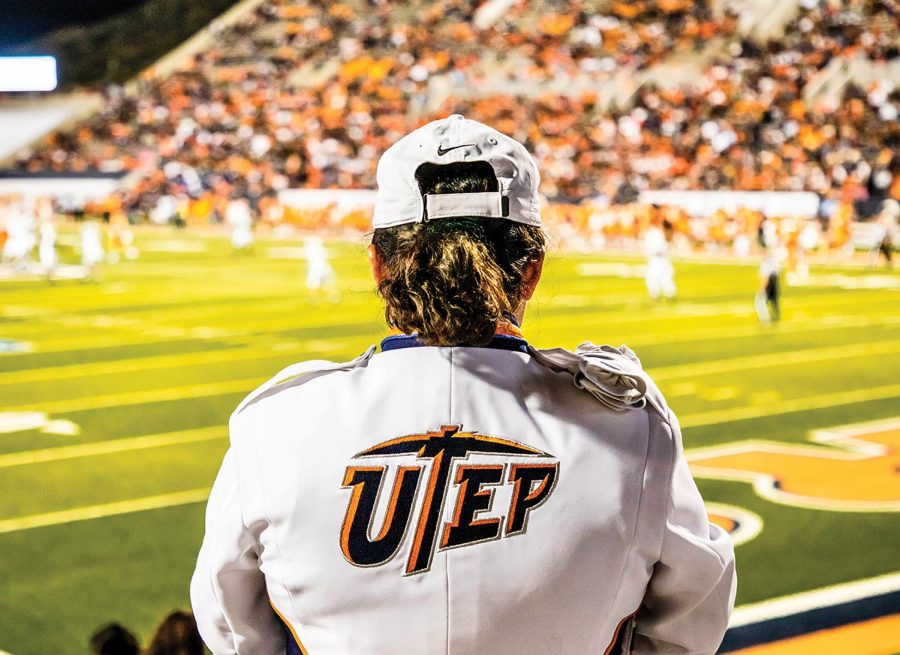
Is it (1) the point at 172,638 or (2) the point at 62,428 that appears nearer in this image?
(1) the point at 172,638

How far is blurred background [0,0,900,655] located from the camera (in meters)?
6.33

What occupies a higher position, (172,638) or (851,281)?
(172,638)

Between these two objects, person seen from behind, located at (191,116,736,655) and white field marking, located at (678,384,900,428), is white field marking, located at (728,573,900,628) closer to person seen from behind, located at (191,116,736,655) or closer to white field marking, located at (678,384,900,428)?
white field marking, located at (678,384,900,428)

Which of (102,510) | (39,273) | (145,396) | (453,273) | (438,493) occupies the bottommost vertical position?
(39,273)

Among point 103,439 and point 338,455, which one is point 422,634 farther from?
point 103,439

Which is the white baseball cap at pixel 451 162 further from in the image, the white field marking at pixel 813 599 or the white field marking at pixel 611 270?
the white field marking at pixel 611 270

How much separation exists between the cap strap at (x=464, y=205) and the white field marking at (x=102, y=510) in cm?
543

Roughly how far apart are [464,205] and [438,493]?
1.21ft

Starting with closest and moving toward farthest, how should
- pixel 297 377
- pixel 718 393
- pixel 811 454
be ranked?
pixel 297 377, pixel 811 454, pixel 718 393

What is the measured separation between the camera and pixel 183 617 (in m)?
3.25

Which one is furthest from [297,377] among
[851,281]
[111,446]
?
[851,281]

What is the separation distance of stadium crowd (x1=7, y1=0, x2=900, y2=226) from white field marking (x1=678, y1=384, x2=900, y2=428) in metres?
15.8

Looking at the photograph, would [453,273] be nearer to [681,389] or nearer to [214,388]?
[681,389]

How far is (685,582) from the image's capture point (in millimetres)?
1718
